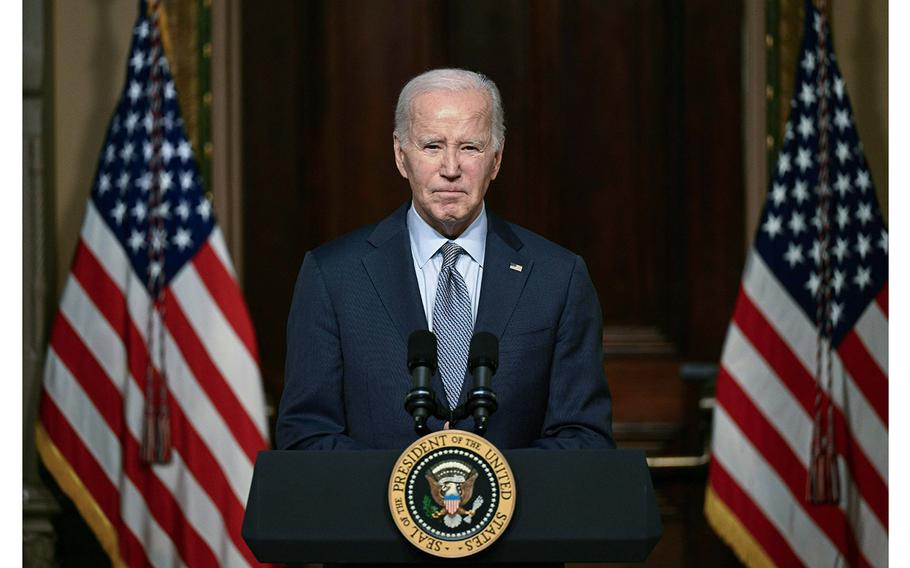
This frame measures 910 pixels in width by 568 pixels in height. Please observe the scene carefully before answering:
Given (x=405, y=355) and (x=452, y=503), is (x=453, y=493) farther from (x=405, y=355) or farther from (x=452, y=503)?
(x=405, y=355)

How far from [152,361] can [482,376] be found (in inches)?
112

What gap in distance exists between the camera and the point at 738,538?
4434 millimetres

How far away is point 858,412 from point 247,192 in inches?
93.0

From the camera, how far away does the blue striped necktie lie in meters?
2.14

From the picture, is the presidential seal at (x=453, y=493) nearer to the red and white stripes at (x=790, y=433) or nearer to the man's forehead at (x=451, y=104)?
the man's forehead at (x=451, y=104)

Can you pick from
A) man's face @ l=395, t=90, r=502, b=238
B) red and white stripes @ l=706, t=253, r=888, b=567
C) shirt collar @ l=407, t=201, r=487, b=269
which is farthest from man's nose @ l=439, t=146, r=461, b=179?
red and white stripes @ l=706, t=253, r=888, b=567

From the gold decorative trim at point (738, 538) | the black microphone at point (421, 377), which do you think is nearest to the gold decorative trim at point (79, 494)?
the gold decorative trim at point (738, 538)

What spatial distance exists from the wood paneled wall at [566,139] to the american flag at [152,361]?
1.35ft

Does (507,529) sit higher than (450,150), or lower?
lower

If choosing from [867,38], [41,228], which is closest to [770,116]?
[867,38]

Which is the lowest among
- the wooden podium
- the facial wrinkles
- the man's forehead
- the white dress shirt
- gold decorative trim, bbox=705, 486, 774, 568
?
gold decorative trim, bbox=705, 486, 774, 568

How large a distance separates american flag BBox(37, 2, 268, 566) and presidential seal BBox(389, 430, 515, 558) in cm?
267

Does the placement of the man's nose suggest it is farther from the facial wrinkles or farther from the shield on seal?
the shield on seal

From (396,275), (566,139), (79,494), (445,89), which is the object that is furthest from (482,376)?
(566,139)
